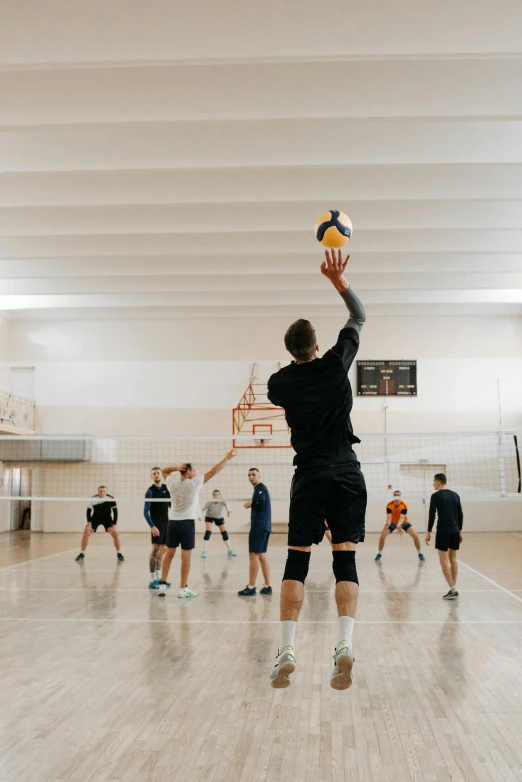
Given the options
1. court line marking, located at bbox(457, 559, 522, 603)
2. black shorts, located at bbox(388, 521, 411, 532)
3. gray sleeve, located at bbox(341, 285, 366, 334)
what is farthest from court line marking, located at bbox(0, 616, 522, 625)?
gray sleeve, located at bbox(341, 285, 366, 334)

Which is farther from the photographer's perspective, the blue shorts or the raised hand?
the blue shorts

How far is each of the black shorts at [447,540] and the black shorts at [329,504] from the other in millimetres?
6481

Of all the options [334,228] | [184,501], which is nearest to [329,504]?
[334,228]

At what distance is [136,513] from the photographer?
897 inches

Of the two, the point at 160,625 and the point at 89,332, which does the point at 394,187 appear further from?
the point at 89,332

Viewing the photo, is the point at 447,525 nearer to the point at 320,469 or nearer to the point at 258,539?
the point at 258,539

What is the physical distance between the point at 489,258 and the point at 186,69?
9379 mm

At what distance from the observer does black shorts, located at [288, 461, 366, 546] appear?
3.41 metres

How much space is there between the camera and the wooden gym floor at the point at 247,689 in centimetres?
423

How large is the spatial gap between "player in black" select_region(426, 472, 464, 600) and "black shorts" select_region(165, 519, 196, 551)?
134 inches

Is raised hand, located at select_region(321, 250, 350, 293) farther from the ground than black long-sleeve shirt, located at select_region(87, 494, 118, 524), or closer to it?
farther from the ground

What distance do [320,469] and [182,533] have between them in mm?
6597

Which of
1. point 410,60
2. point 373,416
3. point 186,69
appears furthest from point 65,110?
point 373,416

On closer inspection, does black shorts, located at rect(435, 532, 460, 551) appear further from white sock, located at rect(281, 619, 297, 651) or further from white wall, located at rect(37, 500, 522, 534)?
white wall, located at rect(37, 500, 522, 534)
